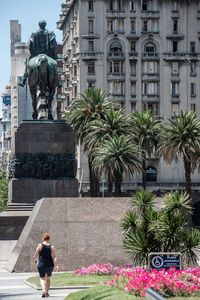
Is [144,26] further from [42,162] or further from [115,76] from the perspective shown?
[42,162]

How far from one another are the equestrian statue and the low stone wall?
451 inches

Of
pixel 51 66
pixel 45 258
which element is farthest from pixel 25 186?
pixel 45 258

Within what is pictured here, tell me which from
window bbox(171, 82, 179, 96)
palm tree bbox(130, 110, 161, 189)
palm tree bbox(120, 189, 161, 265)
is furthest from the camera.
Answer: window bbox(171, 82, 179, 96)

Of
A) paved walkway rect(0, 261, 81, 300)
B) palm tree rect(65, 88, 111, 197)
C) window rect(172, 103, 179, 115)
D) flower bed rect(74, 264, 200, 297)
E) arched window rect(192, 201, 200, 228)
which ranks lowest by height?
arched window rect(192, 201, 200, 228)

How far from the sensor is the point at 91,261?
31625 mm

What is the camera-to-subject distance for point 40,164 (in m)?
42.2

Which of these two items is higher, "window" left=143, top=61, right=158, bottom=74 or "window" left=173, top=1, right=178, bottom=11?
"window" left=173, top=1, right=178, bottom=11

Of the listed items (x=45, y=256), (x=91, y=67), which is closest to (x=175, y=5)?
(x=91, y=67)

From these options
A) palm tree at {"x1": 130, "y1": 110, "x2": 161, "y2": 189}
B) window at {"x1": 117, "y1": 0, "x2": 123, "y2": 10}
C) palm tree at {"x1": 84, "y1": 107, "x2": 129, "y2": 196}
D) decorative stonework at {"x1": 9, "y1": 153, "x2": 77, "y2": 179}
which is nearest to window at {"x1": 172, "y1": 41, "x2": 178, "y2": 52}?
window at {"x1": 117, "y1": 0, "x2": 123, "y2": 10}

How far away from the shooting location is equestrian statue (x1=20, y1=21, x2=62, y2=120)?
43469mm

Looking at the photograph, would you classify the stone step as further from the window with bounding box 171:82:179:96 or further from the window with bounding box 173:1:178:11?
the window with bounding box 173:1:178:11

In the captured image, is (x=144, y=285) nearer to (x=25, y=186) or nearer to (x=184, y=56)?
(x=25, y=186)

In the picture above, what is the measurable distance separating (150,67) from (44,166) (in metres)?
77.4

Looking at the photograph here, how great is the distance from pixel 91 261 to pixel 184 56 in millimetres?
89420
